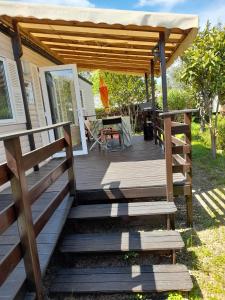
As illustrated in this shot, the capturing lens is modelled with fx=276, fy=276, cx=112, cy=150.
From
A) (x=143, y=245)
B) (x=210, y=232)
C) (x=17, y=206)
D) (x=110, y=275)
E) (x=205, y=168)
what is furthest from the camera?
(x=205, y=168)

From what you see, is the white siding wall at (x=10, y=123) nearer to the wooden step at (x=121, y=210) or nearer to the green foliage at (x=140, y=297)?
the wooden step at (x=121, y=210)

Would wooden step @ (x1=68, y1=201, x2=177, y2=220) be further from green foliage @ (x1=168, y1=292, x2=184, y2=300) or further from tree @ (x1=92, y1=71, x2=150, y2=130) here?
tree @ (x1=92, y1=71, x2=150, y2=130)

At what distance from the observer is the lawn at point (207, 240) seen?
8.35 feet

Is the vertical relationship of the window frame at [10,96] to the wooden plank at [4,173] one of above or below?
above

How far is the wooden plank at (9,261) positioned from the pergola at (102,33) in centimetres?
281

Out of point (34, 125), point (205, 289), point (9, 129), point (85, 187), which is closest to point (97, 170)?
point (85, 187)

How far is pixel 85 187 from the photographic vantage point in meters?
3.79

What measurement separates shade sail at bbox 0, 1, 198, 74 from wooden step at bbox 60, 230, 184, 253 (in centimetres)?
250

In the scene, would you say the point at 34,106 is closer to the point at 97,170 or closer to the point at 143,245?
the point at 97,170

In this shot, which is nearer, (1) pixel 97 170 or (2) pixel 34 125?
(1) pixel 97 170

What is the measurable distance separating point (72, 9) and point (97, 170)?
2489 millimetres

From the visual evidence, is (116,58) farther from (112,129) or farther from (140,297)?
(140,297)

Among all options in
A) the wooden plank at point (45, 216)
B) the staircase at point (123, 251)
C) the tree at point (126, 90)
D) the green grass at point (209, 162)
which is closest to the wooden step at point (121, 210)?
the staircase at point (123, 251)

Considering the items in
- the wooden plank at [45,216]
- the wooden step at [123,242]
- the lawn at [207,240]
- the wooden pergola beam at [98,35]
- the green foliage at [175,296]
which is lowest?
the lawn at [207,240]
